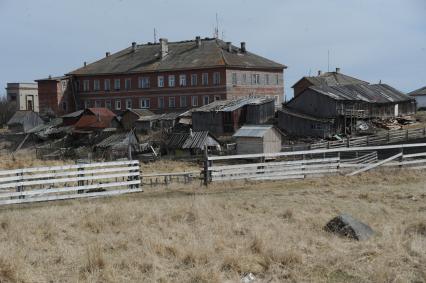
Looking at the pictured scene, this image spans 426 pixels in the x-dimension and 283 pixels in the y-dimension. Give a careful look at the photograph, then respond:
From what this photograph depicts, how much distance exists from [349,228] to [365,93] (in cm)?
5947

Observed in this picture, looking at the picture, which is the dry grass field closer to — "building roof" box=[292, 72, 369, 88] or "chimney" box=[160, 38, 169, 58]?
"chimney" box=[160, 38, 169, 58]

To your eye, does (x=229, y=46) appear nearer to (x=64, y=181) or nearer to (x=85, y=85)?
(x=85, y=85)

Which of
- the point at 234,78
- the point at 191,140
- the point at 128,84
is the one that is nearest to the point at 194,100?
the point at 234,78

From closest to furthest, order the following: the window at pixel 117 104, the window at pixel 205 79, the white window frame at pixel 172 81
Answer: the window at pixel 205 79 → the white window frame at pixel 172 81 → the window at pixel 117 104

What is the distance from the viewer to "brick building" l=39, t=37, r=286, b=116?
75.6m

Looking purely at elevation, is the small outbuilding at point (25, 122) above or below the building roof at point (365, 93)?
below

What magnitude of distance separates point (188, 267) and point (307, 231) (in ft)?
11.5

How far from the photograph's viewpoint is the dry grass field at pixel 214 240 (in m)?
8.92

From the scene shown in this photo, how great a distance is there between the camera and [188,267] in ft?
30.6

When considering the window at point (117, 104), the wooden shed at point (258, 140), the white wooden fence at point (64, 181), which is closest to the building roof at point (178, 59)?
the window at point (117, 104)

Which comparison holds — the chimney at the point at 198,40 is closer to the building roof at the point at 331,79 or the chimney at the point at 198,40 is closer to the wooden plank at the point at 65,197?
the building roof at the point at 331,79

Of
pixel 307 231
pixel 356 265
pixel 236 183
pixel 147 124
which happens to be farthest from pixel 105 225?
pixel 147 124

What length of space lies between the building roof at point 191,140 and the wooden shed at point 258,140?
196 inches

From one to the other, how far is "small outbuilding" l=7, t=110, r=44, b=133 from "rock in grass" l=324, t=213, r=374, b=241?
3117 inches
